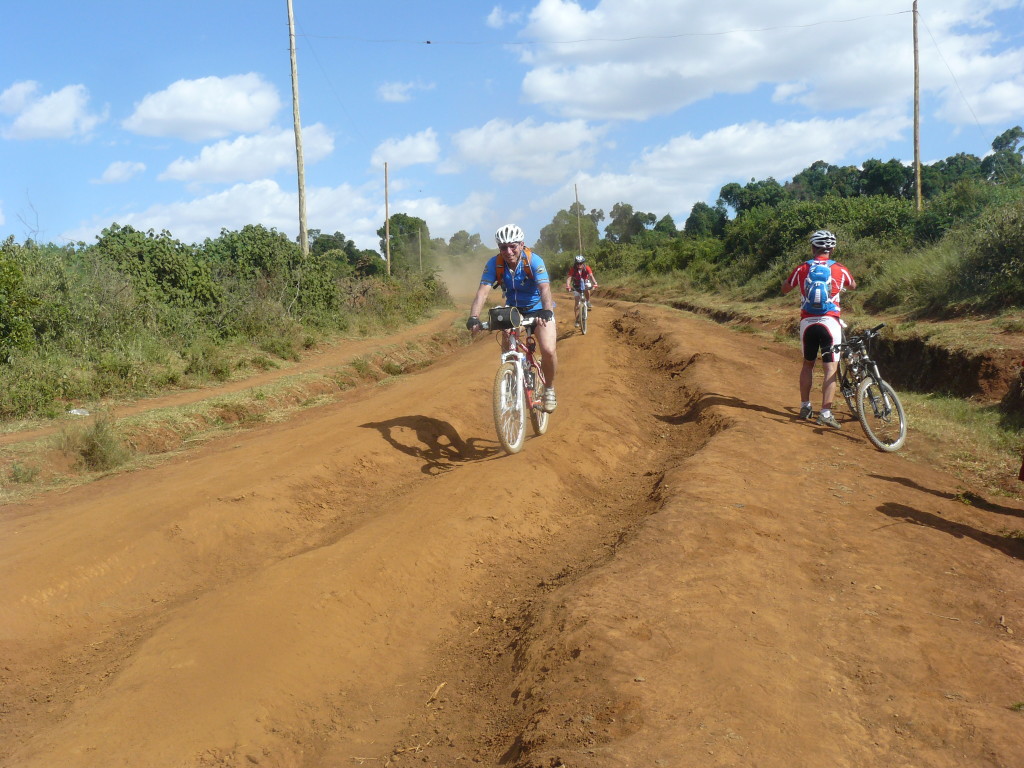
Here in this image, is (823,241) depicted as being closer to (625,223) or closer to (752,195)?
(752,195)

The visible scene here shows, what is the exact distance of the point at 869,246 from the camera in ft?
73.2

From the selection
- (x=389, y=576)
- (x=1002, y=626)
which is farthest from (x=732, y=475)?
(x=389, y=576)

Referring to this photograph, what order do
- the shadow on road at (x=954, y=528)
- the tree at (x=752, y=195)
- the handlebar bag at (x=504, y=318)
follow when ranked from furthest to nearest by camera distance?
the tree at (x=752, y=195), the handlebar bag at (x=504, y=318), the shadow on road at (x=954, y=528)

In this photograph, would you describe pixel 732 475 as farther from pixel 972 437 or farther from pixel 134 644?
pixel 134 644

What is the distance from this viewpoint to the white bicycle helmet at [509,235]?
Result: 24.4 feet

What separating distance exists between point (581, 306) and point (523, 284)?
32.9ft

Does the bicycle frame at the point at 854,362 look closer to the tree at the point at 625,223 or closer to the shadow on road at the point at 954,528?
the shadow on road at the point at 954,528

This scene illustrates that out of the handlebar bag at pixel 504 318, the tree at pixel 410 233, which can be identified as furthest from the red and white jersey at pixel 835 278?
the tree at pixel 410 233

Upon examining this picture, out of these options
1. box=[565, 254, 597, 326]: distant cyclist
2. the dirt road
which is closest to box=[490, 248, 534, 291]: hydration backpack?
the dirt road

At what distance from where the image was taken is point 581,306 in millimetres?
17703

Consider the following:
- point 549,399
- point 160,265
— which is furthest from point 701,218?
point 549,399

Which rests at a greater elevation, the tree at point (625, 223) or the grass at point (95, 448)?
the tree at point (625, 223)

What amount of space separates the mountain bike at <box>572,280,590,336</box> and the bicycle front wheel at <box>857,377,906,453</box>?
9.61 m

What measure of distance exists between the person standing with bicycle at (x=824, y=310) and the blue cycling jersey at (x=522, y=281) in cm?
273
